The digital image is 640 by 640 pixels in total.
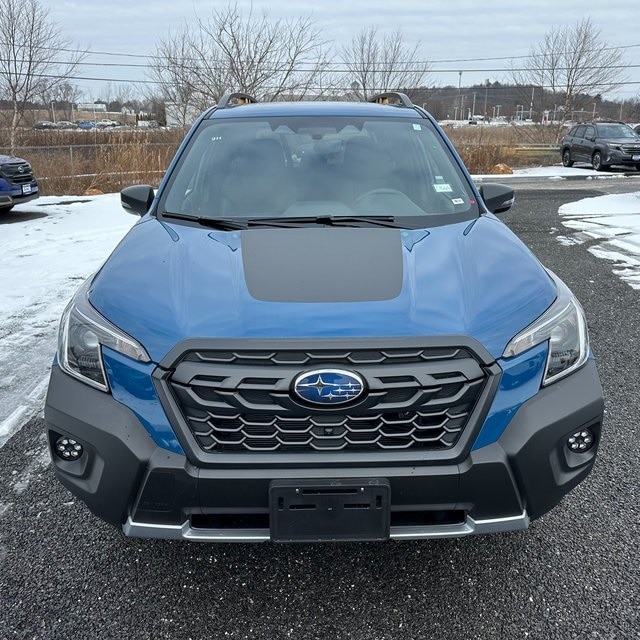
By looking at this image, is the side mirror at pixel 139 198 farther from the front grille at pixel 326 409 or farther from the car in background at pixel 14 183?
the car in background at pixel 14 183

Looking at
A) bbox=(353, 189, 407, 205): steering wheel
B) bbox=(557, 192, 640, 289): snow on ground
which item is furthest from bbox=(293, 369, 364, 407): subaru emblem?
bbox=(557, 192, 640, 289): snow on ground

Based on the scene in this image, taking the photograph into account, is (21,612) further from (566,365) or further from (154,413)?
(566,365)

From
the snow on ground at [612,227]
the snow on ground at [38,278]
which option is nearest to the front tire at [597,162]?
the snow on ground at [612,227]

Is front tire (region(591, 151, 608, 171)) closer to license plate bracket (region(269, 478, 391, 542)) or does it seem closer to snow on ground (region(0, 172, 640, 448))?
snow on ground (region(0, 172, 640, 448))

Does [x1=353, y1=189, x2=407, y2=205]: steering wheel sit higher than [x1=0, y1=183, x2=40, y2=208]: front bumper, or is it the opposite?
[x1=353, y1=189, x2=407, y2=205]: steering wheel

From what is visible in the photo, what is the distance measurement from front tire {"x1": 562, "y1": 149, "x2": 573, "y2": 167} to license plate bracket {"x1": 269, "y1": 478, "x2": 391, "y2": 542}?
2607cm

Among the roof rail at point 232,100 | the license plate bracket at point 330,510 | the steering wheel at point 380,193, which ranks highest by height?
the roof rail at point 232,100

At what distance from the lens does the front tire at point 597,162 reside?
2214 centimetres

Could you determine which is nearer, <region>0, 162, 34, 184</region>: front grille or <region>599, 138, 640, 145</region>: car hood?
<region>0, 162, 34, 184</region>: front grille

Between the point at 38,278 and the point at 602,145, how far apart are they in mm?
21186

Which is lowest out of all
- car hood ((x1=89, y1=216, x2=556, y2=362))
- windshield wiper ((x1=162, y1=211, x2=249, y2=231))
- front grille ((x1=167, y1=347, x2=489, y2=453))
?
front grille ((x1=167, y1=347, x2=489, y2=453))

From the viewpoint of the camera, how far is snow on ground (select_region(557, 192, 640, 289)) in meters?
7.55

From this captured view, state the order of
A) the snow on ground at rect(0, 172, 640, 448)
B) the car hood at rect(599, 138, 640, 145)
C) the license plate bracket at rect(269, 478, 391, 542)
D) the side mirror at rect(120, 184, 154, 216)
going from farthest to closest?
the car hood at rect(599, 138, 640, 145), the snow on ground at rect(0, 172, 640, 448), the side mirror at rect(120, 184, 154, 216), the license plate bracket at rect(269, 478, 391, 542)

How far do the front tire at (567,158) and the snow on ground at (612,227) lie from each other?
36.2ft
